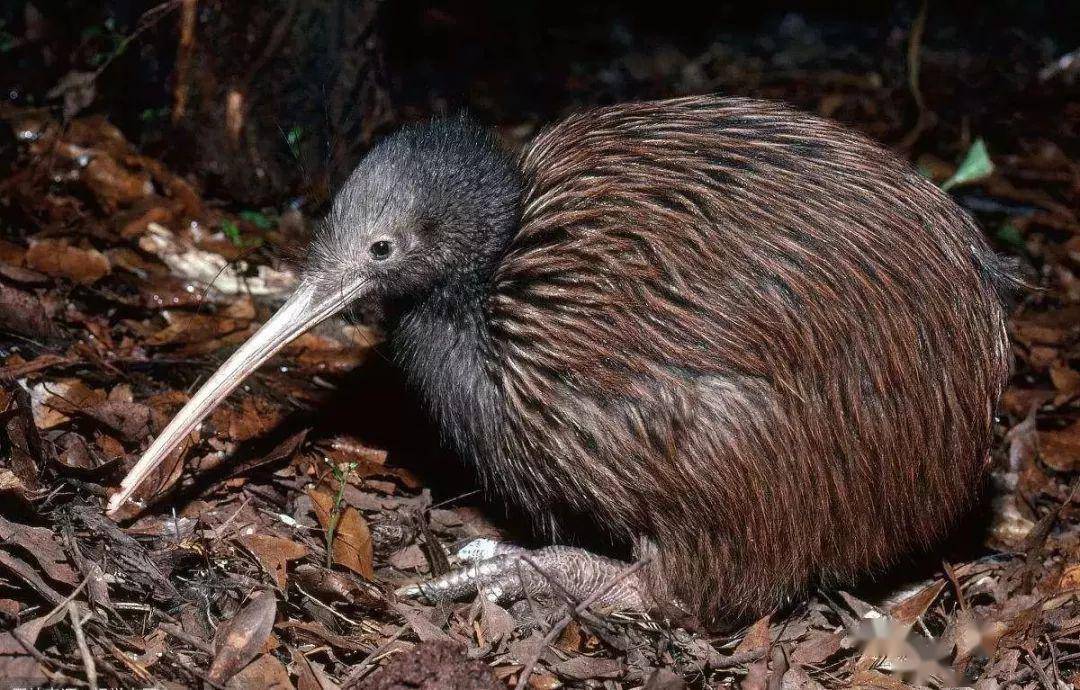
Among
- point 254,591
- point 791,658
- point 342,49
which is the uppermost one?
point 342,49

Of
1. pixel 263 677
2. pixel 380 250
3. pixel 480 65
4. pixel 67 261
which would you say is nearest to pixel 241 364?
pixel 380 250

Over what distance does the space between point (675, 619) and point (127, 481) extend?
181 centimetres

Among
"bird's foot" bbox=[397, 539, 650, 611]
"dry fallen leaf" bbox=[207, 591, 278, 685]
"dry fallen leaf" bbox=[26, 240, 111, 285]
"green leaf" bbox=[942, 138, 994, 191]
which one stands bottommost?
"bird's foot" bbox=[397, 539, 650, 611]

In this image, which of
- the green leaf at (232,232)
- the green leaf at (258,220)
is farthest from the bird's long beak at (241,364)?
the green leaf at (258,220)

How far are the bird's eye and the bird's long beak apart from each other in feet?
0.34

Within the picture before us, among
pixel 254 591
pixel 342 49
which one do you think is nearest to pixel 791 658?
pixel 254 591

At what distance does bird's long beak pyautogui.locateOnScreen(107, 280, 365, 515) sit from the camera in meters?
3.68

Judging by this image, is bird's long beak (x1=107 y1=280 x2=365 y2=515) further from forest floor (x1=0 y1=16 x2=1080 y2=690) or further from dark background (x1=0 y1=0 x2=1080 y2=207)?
dark background (x1=0 y1=0 x2=1080 y2=207)

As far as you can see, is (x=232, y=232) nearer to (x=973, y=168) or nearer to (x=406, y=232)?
(x=406, y=232)

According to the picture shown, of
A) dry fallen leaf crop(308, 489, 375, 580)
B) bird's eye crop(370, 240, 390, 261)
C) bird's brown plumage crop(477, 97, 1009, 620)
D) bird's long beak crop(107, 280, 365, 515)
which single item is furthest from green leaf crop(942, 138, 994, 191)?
dry fallen leaf crop(308, 489, 375, 580)

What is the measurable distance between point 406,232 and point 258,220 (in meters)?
1.84

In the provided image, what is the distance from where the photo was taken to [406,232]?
3857 mm

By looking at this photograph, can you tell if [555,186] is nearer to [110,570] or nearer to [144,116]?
[110,570]

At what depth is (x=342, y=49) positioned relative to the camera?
5.30 meters
